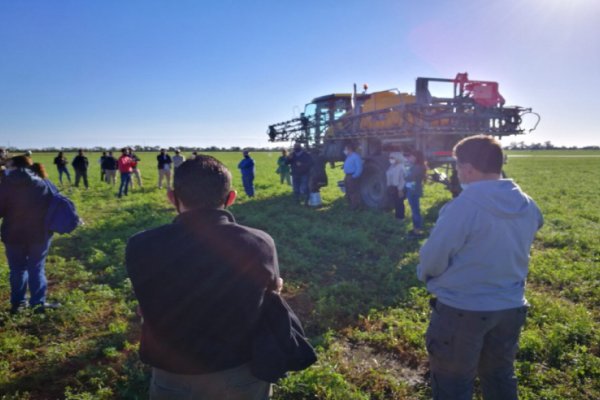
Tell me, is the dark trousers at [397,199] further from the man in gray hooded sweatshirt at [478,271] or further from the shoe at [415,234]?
the man in gray hooded sweatshirt at [478,271]

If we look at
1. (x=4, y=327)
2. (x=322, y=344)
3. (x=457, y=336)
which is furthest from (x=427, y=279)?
(x=4, y=327)

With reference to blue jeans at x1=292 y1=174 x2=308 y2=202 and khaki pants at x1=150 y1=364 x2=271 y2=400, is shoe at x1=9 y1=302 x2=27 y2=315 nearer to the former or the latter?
khaki pants at x1=150 y1=364 x2=271 y2=400

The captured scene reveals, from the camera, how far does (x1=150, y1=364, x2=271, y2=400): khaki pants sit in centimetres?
179

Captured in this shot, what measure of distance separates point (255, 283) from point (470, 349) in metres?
1.30

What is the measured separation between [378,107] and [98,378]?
9348 mm

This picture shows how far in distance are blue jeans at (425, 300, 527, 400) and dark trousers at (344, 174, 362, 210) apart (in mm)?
8966

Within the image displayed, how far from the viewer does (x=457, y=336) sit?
2.27 metres

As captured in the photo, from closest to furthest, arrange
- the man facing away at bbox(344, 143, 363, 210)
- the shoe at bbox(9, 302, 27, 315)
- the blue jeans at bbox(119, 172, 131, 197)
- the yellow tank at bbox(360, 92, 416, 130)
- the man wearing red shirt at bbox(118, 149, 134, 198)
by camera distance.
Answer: the shoe at bbox(9, 302, 27, 315)
the yellow tank at bbox(360, 92, 416, 130)
the man facing away at bbox(344, 143, 363, 210)
the man wearing red shirt at bbox(118, 149, 134, 198)
the blue jeans at bbox(119, 172, 131, 197)

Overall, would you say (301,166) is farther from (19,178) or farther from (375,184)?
(19,178)

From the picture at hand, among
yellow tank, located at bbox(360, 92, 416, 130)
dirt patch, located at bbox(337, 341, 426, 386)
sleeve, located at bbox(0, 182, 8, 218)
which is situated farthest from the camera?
yellow tank, located at bbox(360, 92, 416, 130)

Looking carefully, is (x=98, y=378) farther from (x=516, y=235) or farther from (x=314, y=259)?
(x=314, y=259)

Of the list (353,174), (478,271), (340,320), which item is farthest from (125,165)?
(478,271)

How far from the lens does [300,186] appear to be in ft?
43.5

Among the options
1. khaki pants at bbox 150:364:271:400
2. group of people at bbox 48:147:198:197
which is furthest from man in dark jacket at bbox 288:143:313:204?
khaki pants at bbox 150:364:271:400
